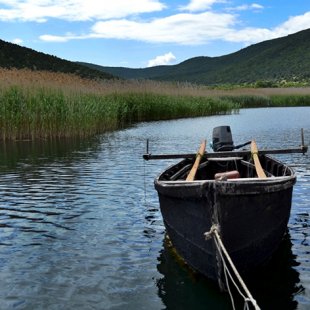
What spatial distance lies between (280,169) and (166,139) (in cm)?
1428

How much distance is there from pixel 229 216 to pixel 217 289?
0.94m

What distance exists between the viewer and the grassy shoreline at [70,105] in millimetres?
20578

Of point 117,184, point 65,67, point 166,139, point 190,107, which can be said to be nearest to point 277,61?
point 65,67

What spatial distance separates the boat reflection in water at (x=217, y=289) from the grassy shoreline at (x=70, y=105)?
49.0ft

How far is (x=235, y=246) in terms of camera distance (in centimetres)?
565

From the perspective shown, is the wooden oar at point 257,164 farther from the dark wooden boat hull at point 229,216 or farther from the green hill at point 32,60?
the green hill at point 32,60

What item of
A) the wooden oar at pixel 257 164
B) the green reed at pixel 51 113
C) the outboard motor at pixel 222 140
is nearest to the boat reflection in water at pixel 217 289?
the wooden oar at pixel 257 164

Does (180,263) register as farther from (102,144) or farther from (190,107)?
(190,107)

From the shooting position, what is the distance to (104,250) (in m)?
7.31

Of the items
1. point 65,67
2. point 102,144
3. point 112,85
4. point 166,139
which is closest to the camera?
point 102,144

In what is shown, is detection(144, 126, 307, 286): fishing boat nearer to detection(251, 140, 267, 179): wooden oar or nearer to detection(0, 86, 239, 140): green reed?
detection(251, 140, 267, 179): wooden oar

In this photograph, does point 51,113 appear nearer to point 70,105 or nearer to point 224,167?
point 70,105

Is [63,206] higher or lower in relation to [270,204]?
lower

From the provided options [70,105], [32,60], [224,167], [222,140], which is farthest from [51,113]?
[32,60]
